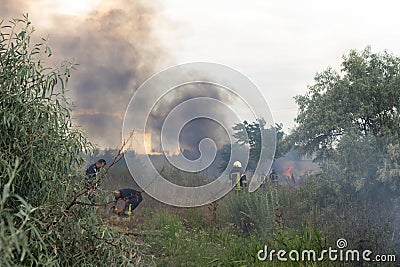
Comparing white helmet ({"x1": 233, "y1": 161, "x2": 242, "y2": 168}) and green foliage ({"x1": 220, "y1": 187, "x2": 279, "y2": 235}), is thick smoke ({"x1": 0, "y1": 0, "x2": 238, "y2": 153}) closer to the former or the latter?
white helmet ({"x1": 233, "y1": 161, "x2": 242, "y2": 168})

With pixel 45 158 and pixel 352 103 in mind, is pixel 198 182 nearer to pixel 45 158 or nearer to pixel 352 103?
pixel 352 103

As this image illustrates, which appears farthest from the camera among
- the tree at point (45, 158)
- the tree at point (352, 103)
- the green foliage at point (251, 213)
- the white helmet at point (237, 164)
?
the white helmet at point (237, 164)

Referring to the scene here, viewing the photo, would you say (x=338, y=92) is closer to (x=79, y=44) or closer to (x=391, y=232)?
(x=391, y=232)

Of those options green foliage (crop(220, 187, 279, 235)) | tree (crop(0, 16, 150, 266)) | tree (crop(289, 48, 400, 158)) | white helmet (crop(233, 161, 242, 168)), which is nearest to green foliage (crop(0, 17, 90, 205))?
tree (crop(0, 16, 150, 266))

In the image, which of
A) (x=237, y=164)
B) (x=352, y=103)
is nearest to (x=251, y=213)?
(x=352, y=103)

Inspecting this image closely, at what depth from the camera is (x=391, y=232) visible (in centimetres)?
467

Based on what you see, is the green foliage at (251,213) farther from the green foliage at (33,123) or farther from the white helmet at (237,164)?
the green foliage at (33,123)

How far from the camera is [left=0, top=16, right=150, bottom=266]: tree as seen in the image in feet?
7.07

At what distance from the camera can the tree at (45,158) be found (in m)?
2.16

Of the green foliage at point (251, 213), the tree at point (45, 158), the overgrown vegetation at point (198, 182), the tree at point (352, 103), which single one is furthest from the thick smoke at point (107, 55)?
the tree at point (45, 158)

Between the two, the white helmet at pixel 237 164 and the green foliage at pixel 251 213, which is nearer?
the green foliage at pixel 251 213

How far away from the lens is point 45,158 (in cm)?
229

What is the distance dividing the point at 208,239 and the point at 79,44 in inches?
160

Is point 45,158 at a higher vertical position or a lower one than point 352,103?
lower
